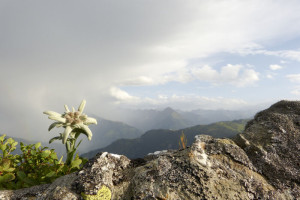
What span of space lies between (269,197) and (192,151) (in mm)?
1853

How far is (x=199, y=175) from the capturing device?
13.4 ft

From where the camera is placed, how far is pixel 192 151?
4.75 meters

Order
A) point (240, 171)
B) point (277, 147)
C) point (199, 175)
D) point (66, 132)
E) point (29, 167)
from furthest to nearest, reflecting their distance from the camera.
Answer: point (29, 167) → point (66, 132) → point (277, 147) → point (240, 171) → point (199, 175)

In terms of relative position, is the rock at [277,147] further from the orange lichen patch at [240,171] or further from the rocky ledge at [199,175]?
the orange lichen patch at [240,171]

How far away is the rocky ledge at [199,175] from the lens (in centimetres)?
387

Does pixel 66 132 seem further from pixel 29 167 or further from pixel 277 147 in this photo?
pixel 277 147

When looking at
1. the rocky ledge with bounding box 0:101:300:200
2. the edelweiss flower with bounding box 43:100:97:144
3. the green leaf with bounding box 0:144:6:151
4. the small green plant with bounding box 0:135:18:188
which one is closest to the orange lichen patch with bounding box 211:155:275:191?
the rocky ledge with bounding box 0:101:300:200

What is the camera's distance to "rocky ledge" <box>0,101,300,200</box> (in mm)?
3871

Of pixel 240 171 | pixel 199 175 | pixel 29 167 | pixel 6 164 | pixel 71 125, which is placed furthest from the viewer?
pixel 29 167

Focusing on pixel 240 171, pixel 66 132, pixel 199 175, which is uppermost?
pixel 66 132

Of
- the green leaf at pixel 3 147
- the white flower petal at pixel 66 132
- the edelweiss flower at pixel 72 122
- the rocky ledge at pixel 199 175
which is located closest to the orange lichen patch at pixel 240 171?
the rocky ledge at pixel 199 175

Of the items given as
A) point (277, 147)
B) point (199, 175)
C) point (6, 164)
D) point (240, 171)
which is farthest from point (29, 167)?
point (277, 147)

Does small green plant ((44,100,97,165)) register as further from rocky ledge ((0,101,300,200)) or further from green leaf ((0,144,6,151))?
green leaf ((0,144,6,151))

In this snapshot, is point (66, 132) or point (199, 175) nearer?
point (199, 175)
